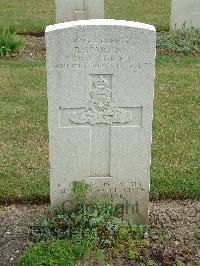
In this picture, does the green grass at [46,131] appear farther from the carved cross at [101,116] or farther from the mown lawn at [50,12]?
the mown lawn at [50,12]

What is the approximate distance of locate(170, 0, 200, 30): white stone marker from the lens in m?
11.4

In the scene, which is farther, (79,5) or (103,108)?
(79,5)

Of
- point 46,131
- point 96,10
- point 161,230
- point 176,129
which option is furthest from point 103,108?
point 96,10

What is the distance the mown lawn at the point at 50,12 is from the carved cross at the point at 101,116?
747 cm

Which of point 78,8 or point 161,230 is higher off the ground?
point 78,8

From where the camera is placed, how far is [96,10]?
11492 millimetres

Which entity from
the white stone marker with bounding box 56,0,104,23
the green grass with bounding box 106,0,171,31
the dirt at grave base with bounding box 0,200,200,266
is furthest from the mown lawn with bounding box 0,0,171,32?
the dirt at grave base with bounding box 0,200,200,266

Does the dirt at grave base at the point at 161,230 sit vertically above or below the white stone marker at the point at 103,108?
below

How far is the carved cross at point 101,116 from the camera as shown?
493 cm

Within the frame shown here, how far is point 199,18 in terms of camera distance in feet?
38.1

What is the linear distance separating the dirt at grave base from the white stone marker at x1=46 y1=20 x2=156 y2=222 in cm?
28

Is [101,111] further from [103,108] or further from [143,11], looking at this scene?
[143,11]

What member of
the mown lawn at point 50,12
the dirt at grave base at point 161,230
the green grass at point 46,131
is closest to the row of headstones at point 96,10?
the mown lawn at point 50,12

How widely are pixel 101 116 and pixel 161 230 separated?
119 cm
